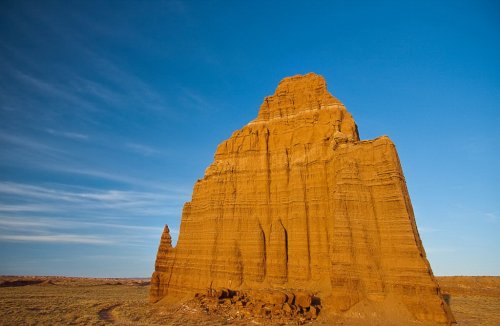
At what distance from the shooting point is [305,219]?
115ft

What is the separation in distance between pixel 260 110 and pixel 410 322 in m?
29.3

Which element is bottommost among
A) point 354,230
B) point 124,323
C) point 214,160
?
point 124,323

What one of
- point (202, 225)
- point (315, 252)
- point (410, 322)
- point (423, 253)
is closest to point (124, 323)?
point (202, 225)

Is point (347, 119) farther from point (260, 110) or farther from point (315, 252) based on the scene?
point (315, 252)

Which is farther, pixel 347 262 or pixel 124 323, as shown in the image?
pixel 124 323

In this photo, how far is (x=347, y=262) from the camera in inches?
1121

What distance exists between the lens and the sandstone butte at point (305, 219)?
27547 millimetres

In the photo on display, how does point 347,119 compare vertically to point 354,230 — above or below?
above

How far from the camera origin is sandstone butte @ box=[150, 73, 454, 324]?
27.5 meters

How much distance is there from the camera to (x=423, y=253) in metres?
27.6

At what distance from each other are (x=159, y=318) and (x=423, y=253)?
25404 millimetres

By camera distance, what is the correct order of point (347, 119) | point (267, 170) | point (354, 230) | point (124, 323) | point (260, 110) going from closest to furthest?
point (354, 230) < point (124, 323) < point (347, 119) < point (267, 170) < point (260, 110)

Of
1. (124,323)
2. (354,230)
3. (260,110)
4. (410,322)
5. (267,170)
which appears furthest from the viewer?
(260,110)

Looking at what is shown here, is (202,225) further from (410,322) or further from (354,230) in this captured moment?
(410,322)
